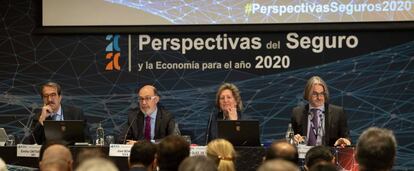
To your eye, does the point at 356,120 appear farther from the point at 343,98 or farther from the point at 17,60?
the point at 17,60

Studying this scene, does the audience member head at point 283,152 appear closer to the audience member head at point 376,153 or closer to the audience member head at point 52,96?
the audience member head at point 376,153

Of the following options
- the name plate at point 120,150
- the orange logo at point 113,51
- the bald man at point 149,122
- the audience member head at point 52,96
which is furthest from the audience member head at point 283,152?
the orange logo at point 113,51

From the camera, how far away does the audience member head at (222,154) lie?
3.98 m

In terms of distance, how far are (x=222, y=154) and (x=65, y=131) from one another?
75.1 inches

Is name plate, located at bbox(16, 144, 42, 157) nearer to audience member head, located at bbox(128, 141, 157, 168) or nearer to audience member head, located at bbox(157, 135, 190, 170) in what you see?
audience member head, located at bbox(128, 141, 157, 168)

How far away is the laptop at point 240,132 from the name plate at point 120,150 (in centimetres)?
70

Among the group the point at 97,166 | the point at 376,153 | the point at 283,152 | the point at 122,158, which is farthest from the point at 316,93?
the point at 97,166

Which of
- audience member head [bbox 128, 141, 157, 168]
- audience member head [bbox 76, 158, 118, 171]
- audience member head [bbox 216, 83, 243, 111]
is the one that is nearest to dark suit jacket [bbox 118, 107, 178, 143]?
audience member head [bbox 216, 83, 243, 111]

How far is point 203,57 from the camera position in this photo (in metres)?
7.14

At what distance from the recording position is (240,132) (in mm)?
5250

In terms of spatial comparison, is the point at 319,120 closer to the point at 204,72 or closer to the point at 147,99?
the point at 147,99

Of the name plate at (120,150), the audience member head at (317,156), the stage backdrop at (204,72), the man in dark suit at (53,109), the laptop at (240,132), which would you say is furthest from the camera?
the stage backdrop at (204,72)

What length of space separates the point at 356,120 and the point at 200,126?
1.52m

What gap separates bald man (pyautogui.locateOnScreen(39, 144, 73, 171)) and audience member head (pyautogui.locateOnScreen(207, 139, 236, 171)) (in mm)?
830
